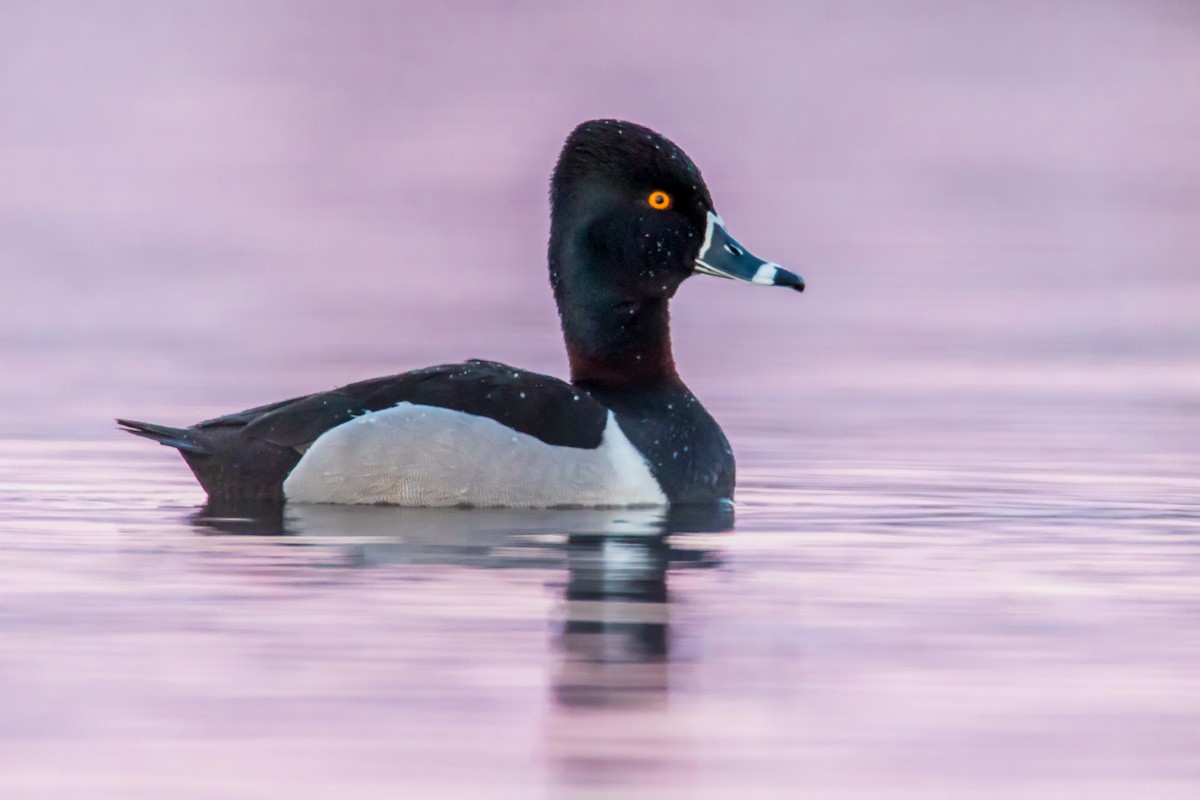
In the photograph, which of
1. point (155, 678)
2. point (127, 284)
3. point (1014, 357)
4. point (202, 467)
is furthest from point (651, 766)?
point (127, 284)

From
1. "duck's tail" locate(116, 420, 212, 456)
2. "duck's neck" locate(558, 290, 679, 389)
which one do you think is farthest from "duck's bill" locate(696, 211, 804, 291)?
"duck's tail" locate(116, 420, 212, 456)

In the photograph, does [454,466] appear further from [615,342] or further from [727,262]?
[727,262]

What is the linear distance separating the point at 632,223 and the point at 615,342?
→ 42 centimetres

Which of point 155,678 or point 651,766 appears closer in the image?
point 651,766

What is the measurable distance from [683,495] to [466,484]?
75 cm

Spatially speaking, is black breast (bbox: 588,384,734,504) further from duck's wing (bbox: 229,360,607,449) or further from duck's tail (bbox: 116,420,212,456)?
duck's tail (bbox: 116,420,212,456)

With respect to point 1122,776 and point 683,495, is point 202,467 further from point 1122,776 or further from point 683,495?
point 1122,776

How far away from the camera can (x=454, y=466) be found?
865 centimetres

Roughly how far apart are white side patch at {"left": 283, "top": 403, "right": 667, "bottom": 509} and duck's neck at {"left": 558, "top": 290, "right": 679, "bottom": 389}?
0.55 metres

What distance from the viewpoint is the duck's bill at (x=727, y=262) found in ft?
30.6

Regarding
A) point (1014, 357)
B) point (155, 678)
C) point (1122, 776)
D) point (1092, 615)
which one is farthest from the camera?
point (1014, 357)

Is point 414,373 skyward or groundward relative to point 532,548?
skyward

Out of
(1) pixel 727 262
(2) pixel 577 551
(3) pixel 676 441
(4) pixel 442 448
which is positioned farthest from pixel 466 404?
(1) pixel 727 262

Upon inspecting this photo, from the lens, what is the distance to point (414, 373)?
880 centimetres
